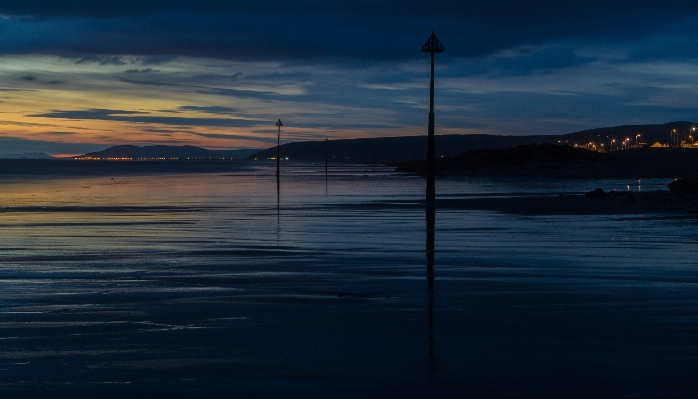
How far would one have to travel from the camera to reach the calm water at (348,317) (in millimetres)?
6082

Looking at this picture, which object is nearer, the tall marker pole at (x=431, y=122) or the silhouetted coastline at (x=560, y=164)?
the tall marker pole at (x=431, y=122)

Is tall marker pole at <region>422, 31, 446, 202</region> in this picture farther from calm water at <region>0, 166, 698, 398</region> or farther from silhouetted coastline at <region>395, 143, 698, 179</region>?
silhouetted coastline at <region>395, 143, 698, 179</region>

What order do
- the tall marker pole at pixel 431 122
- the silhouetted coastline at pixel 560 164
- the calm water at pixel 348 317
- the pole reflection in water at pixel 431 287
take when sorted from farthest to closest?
the silhouetted coastline at pixel 560 164
the tall marker pole at pixel 431 122
the pole reflection in water at pixel 431 287
the calm water at pixel 348 317

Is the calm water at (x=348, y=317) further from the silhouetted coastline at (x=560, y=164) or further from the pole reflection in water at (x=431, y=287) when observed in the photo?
the silhouetted coastline at (x=560, y=164)

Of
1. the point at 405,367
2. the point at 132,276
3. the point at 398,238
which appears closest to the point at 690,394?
the point at 405,367

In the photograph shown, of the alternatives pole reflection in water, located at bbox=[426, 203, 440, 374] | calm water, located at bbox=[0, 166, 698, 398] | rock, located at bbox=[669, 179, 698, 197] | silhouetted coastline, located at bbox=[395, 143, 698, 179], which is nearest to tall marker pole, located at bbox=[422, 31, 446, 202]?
pole reflection in water, located at bbox=[426, 203, 440, 374]

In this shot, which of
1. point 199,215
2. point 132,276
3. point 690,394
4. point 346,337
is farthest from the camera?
point 199,215

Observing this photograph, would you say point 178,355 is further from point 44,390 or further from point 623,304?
point 623,304

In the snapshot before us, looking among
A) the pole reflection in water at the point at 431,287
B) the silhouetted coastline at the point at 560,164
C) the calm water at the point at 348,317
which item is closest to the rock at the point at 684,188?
the pole reflection in water at the point at 431,287

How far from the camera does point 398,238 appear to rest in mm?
16953

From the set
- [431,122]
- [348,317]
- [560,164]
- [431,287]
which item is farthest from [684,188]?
[560,164]

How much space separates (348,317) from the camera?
27.1 feet

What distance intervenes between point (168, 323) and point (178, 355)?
1.27 m

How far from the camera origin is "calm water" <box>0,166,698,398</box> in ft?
20.0
